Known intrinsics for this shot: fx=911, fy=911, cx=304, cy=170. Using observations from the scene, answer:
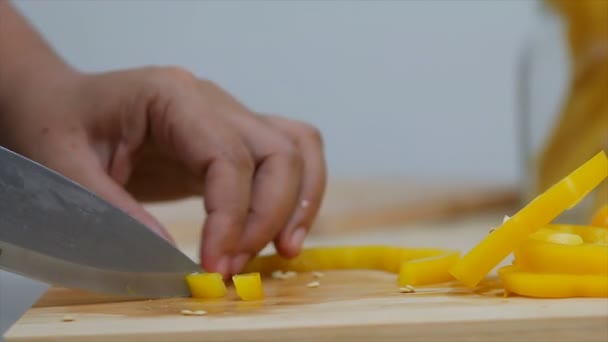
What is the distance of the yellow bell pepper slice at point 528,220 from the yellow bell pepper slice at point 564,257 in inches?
0.5

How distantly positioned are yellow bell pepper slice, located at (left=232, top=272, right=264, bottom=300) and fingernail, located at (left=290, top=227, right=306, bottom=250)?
0.16m

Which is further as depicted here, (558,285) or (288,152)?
(288,152)

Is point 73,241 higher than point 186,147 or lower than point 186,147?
lower

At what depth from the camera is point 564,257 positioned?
63 cm

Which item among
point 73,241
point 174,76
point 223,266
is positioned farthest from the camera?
point 174,76

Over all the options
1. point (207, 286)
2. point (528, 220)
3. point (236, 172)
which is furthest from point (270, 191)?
point (528, 220)

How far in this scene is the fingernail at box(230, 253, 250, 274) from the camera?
81 centimetres

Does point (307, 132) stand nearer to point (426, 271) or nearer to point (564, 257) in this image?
point (426, 271)

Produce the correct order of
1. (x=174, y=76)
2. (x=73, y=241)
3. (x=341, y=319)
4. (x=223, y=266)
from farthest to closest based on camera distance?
(x=174, y=76), (x=223, y=266), (x=73, y=241), (x=341, y=319)

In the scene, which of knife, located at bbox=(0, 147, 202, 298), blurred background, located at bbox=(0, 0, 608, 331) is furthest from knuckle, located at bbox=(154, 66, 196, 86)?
blurred background, located at bbox=(0, 0, 608, 331)

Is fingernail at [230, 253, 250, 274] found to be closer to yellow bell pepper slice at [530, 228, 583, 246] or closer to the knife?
the knife

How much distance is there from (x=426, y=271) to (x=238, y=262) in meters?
0.17

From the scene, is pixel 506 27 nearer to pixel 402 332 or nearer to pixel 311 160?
pixel 311 160

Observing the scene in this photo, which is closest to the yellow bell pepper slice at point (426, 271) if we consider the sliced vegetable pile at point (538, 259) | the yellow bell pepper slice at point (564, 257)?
the sliced vegetable pile at point (538, 259)
